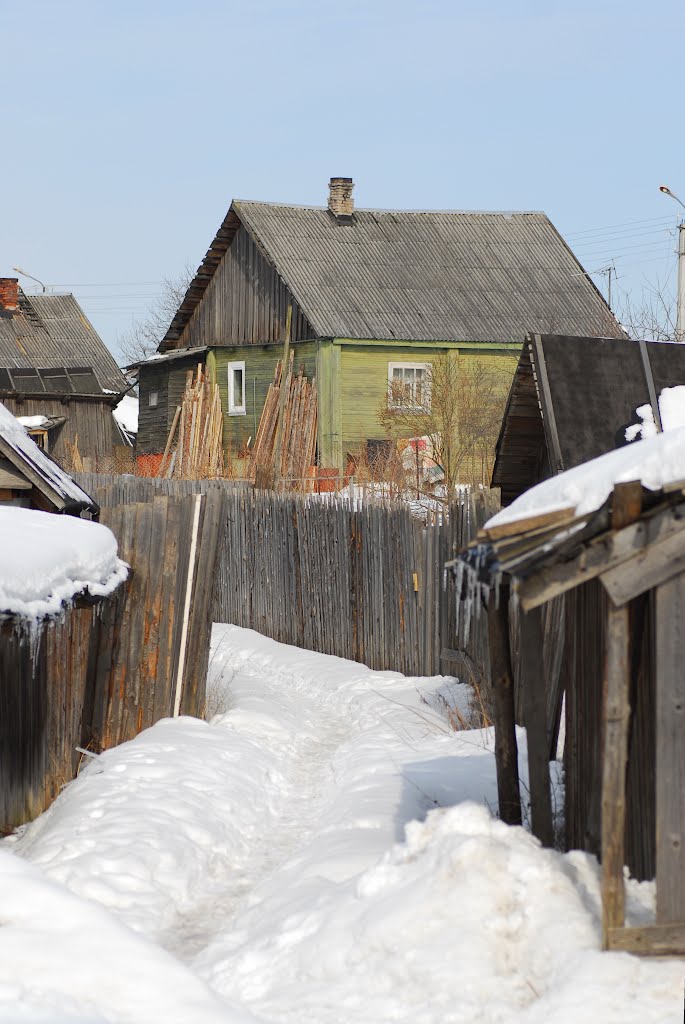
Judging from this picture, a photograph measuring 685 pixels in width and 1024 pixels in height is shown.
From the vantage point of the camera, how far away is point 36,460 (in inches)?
460

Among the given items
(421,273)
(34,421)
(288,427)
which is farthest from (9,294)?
(288,427)

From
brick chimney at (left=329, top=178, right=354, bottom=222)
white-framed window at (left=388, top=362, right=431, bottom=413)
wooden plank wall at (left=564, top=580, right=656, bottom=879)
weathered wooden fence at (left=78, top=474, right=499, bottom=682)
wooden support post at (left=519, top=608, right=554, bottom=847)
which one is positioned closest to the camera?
wooden plank wall at (left=564, top=580, right=656, bottom=879)

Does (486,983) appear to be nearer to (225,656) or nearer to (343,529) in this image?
(343,529)

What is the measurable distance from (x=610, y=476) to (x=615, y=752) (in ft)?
3.60

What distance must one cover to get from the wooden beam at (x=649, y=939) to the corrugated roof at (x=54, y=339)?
1432 inches

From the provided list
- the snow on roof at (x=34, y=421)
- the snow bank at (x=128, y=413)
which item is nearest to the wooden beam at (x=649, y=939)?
the snow on roof at (x=34, y=421)

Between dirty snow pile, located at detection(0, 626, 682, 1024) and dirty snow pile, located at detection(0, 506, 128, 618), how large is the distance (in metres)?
1.19

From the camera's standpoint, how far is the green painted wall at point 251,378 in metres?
29.0

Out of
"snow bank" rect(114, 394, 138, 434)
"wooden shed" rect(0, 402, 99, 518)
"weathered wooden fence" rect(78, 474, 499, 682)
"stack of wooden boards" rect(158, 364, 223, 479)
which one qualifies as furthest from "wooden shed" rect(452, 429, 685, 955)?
"snow bank" rect(114, 394, 138, 434)

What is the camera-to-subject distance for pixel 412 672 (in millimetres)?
12070

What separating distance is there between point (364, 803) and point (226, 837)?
2.77 ft

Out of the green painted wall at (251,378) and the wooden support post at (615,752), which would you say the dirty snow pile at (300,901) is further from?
the green painted wall at (251,378)

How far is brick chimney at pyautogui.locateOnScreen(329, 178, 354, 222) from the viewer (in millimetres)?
30766

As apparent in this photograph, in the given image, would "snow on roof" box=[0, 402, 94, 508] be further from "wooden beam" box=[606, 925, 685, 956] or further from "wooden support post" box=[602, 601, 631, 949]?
"wooden beam" box=[606, 925, 685, 956]
